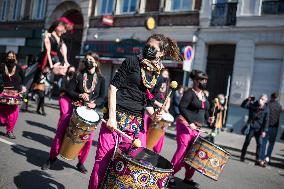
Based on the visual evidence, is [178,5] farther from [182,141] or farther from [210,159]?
[210,159]

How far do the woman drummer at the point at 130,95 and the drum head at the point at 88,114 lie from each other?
132 cm

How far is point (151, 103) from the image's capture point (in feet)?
13.4

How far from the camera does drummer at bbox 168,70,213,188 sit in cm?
566

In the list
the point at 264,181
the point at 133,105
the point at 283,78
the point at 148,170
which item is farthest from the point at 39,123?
the point at 283,78

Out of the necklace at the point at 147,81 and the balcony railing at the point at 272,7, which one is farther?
the balcony railing at the point at 272,7

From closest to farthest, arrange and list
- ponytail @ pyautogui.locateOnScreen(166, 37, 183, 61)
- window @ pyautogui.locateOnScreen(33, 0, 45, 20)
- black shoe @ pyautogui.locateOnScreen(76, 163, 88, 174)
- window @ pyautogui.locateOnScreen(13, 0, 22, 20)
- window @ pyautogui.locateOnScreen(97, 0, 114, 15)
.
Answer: ponytail @ pyautogui.locateOnScreen(166, 37, 183, 61) → black shoe @ pyautogui.locateOnScreen(76, 163, 88, 174) → window @ pyautogui.locateOnScreen(97, 0, 114, 15) → window @ pyautogui.locateOnScreen(33, 0, 45, 20) → window @ pyautogui.locateOnScreen(13, 0, 22, 20)

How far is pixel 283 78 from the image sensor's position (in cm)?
1470

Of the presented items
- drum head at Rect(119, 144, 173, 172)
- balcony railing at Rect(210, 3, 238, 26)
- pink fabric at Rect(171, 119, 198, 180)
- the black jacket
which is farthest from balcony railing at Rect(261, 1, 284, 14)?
drum head at Rect(119, 144, 173, 172)

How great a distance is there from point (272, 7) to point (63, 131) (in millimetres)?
12450

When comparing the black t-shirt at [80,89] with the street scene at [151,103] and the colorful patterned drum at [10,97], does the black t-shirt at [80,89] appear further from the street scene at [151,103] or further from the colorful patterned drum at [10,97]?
the colorful patterned drum at [10,97]

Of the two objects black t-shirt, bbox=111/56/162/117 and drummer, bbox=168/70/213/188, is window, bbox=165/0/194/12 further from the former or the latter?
black t-shirt, bbox=111/56/162/117

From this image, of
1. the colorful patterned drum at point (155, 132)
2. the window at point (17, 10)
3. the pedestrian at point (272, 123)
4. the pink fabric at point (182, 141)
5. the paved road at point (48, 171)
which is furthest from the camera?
the window at point (17, 10)

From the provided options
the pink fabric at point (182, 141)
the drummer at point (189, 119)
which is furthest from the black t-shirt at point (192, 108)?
the pink fabric at point (182, 141)

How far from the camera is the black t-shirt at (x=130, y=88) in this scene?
3.67 meters
